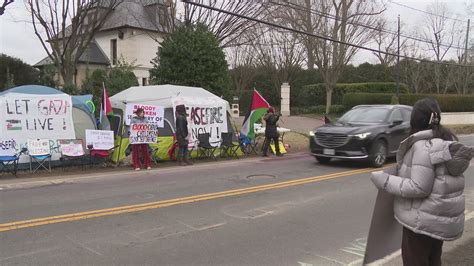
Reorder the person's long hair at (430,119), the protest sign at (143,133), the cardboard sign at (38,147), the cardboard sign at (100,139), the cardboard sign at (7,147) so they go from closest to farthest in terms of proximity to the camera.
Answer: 1. the person's long hair at (430,119)
2. the cardboard sign at (7,147)
3. the cardboard sign at (38,147)
4. the protest sign at (143,133)
5. the cardboard sign at (100,139)

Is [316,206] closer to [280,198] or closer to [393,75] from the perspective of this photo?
[280,198]

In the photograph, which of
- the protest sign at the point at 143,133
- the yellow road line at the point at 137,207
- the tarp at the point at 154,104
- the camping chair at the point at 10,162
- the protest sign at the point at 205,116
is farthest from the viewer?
the protest sign at the point at 205,116

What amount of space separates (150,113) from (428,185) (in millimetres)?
11083

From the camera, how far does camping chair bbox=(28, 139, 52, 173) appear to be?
1191 centimetres

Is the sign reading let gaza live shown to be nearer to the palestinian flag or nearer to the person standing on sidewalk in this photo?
the person standing on sidewalk

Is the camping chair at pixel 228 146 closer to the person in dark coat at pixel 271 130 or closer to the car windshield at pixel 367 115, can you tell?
the person in dark coat at pixel 271 130

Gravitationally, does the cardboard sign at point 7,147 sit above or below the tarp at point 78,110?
below

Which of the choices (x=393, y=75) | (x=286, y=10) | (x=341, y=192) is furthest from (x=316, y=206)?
(x=393, y=75)

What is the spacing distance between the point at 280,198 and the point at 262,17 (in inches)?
642

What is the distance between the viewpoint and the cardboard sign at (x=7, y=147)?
11602mm

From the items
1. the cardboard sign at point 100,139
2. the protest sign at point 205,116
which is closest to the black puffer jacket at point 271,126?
the protest sign at point 205,116

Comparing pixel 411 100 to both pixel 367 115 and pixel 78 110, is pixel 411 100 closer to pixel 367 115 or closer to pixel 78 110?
pixel 367 115

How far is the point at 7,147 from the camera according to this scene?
38.6 ft

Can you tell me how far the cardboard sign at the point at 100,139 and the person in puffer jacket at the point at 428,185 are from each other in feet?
34.5
